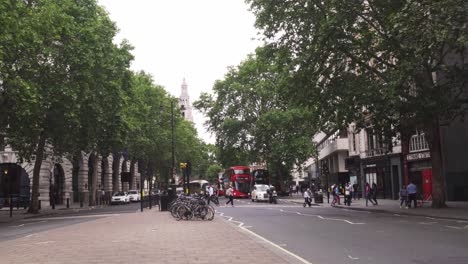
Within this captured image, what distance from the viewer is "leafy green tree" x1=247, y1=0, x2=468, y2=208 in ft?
76.2

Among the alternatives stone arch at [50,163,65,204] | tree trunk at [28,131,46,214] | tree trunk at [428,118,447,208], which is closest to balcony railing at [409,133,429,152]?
tree trunk at [428,118,447,208]

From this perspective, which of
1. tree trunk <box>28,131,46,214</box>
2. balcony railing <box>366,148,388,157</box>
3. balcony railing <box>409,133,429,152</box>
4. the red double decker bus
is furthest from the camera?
the red double decker bus

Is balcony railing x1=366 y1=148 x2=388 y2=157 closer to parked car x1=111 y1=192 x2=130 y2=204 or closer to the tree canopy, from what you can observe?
the tree canopy

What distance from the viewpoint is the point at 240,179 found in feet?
194

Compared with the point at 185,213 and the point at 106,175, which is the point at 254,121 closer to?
the point at 106,175

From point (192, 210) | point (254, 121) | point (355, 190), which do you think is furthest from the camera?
point (254, 121)

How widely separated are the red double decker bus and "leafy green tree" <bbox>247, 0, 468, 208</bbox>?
2991 centimetres

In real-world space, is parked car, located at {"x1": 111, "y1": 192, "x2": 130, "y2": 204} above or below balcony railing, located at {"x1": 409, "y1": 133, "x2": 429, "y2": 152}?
below

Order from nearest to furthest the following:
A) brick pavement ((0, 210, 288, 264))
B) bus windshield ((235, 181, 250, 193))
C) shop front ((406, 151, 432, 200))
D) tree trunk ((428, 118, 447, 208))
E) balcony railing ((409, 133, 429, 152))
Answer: brick pavement ((0, 210, 288, 264)), tree trunk ((428, 118, 447, 208)), shop front ((406, 151, 432, 200)), balcony railing ((409, 133, 429, 152)), bus windshield ((235, 181, 250, 193))

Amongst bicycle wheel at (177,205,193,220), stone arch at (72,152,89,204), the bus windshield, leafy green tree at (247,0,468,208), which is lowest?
bicycle wheel at (177,205,193,220)

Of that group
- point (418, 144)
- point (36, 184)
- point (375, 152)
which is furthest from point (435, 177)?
point (36, 184)

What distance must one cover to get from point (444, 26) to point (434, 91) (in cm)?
758

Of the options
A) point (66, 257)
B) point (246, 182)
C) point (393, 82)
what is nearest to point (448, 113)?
point (393, 82)

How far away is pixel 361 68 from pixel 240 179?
3375 centimetres
